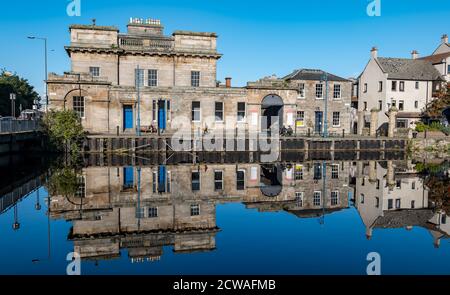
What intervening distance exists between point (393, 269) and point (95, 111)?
2804cm

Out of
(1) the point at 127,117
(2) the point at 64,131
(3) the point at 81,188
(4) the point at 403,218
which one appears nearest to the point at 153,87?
(1) the point at 127,117

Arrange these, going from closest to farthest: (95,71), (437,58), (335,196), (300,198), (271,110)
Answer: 1. (300,198)
2. (335,196)
3. (95,71)
4. (271,110)
5. (437,58)

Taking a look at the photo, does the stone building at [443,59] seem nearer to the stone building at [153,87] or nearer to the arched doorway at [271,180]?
the stone building at [153,87]

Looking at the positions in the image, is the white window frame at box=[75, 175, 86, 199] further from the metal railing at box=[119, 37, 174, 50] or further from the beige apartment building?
the beige apartment building

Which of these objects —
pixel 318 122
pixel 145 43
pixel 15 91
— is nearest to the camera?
pixel 145 43

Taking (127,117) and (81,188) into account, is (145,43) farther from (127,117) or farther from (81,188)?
(81,188)

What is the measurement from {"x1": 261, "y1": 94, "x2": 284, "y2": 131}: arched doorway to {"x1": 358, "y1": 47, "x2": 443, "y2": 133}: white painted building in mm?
10981

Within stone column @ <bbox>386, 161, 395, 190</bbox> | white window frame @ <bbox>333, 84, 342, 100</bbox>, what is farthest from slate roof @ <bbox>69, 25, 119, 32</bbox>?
stone column @ <bbox>386, 161, 395, 190</bbox>

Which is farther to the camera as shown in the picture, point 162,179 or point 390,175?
point 390,175

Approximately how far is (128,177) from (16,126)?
464 inches

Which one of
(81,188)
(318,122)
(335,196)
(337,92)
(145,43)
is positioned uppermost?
(145,43)

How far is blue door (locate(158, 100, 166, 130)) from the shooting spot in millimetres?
33344

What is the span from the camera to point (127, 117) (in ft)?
108

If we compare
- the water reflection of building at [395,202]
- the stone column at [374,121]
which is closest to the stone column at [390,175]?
the water reflection of building at [395,202]
